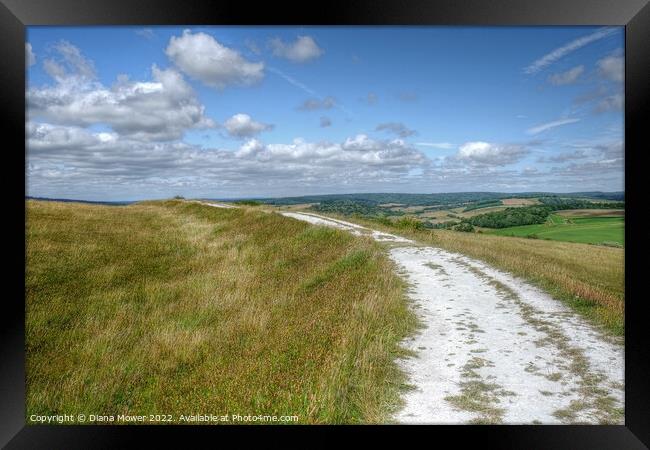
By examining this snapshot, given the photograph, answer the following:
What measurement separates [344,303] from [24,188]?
19.2 feet

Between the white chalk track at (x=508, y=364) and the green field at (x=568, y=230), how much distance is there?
21.0 meters

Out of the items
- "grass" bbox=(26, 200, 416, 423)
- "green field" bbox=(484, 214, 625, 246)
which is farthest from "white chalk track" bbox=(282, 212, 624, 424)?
"green field" bbox=(484, 214, 625, 246)

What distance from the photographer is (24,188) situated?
14.0 feet

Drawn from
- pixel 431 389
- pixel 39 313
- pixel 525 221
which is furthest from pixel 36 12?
pixel 525 221

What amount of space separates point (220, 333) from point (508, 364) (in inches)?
212

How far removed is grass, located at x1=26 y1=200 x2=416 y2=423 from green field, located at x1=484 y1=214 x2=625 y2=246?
18.2 m

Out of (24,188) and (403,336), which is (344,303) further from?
(24,188)

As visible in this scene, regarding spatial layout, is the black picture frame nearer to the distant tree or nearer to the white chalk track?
the white chalk track

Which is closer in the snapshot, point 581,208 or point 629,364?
point 629,364

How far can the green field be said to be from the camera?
A: 2475 cm

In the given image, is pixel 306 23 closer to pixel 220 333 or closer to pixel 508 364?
pixel 508 364

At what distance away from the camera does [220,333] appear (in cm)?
745

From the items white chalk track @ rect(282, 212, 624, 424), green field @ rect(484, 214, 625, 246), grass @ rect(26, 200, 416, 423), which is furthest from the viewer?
green field @ rect(484, 214, 625, 246)

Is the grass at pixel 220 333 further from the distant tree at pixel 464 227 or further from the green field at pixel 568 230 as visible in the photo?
the green field at pixel 568 230
